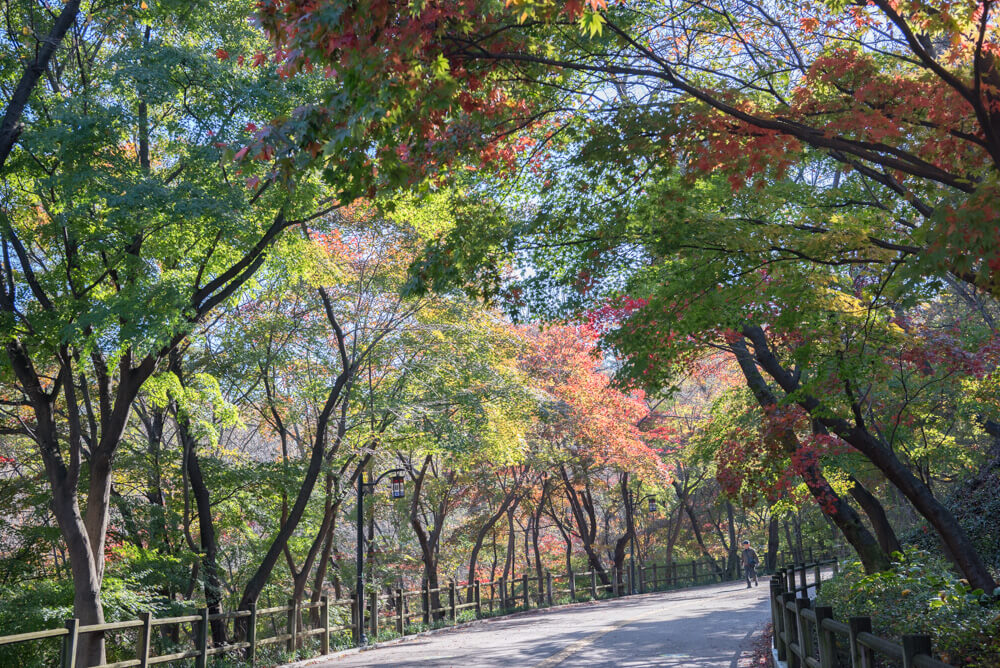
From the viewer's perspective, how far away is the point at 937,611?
7043 millimetres

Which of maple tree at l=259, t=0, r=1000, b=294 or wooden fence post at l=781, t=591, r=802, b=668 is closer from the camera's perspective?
maple tree at l=259, t=0, r=1000, b=294

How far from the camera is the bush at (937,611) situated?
Result: 6016 mm

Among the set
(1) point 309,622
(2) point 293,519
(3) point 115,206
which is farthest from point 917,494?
(1) point 309,622

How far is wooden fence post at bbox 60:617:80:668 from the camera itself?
8.60 metres

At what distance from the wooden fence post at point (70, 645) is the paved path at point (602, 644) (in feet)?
15.8

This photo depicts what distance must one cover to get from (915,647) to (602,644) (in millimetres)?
10744

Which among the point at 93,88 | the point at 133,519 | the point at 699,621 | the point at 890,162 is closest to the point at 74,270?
the point at 93,88

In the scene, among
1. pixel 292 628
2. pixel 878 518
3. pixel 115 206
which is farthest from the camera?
pixel 292 628

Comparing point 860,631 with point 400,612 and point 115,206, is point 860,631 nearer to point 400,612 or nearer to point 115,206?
point 115,206


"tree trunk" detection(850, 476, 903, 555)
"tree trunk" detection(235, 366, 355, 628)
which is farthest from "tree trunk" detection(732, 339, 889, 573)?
"tree trunk" detection(235, 366, 355, 628)

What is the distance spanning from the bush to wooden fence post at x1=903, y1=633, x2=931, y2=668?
2.73 metres

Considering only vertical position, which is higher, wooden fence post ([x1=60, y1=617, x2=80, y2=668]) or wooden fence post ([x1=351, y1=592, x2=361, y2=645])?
wooden fence post ([x1=60, y1=617, x2=80, y2=668])

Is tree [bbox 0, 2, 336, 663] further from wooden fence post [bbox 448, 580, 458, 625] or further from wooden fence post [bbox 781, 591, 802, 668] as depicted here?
wooden fence post [bbox 448, 580, 458, 625]

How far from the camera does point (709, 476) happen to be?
40969mm
